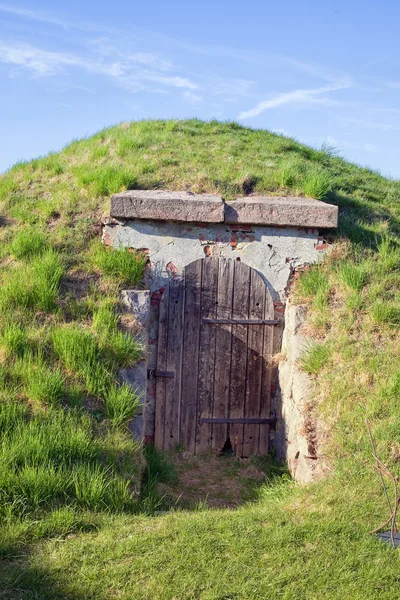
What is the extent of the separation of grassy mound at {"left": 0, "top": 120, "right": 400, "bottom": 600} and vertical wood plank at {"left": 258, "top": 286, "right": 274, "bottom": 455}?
1.23ft

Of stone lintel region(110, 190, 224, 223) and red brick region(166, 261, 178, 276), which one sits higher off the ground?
stone lintel region(110, 190, 224, 223)

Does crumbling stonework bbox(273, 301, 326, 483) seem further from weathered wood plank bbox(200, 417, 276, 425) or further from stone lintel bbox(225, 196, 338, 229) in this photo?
stone lintel bbox(225, 196, 338, 229)

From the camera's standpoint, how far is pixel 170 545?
4.26 m

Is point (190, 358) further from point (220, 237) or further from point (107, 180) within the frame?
point (107, 180)

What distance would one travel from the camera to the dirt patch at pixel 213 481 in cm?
599

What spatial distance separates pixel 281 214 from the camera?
292 inches

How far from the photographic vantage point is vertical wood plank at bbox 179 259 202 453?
723 cm

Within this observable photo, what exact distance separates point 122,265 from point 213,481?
284 cm

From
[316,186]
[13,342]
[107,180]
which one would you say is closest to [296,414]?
[13,342]

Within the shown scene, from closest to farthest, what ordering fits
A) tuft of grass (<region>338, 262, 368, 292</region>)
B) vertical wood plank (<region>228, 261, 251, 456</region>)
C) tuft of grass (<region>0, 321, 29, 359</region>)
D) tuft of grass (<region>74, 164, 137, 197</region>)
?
tuft of grass (<region>0, 321, 29, 359</region>)
tuft of grass (<region>338, 262, 368, 292</region>)
vertical wood plank (<region>228, 261, 251, 456</region>)
tuft of grass (<region>74, 164, 137, 197</region>)

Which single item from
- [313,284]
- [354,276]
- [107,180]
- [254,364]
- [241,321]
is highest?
[107,180]

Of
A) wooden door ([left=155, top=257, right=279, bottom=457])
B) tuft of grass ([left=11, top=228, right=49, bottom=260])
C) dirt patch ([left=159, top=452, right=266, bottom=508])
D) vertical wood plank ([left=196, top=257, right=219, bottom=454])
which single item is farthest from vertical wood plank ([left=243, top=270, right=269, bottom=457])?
tuft of grass ([left=11, top=228, right=49, bottom=260])

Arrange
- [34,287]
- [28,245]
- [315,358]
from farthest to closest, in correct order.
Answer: [28,245], [34,287], [315,358]

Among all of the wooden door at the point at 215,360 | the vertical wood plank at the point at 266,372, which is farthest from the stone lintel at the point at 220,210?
the vertical wood plank at the point at 266,372
